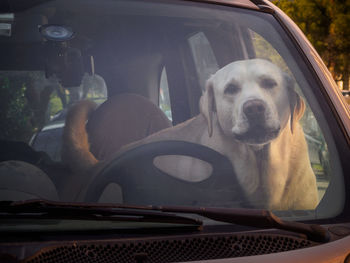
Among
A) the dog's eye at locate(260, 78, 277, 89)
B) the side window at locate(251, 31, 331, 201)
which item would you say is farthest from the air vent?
the dog's eye at locate(260, 78, 277, 89)

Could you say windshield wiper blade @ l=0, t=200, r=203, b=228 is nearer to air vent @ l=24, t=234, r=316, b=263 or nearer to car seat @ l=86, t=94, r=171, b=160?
air vent @ l=24, t=234, r=316, b=263

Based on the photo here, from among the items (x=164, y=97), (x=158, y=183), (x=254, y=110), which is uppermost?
(x=254, y=110)

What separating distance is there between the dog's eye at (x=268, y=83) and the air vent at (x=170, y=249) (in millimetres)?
610

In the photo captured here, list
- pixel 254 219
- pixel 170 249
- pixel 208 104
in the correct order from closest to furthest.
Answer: pixel 170 249 < pixel 254 219 < pixel 208 104

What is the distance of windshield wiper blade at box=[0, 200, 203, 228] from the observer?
1480 millimetres

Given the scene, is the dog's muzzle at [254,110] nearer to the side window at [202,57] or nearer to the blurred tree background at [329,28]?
the side window at [202,57]

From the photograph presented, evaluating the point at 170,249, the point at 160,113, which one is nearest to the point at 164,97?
the point at 160,113

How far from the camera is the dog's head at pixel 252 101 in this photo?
1813 mm

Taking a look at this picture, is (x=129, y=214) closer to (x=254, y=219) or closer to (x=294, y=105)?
(x=254, y=219)

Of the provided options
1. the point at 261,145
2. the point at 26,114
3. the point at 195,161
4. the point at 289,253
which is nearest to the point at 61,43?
the point at 26,114

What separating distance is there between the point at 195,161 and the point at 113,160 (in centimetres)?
29

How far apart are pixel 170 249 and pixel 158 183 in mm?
339

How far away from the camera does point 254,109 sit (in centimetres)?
183

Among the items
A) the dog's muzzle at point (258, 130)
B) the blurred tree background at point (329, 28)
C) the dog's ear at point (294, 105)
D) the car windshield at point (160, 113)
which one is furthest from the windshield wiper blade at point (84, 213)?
the blurred tree background at point (329, 28)
